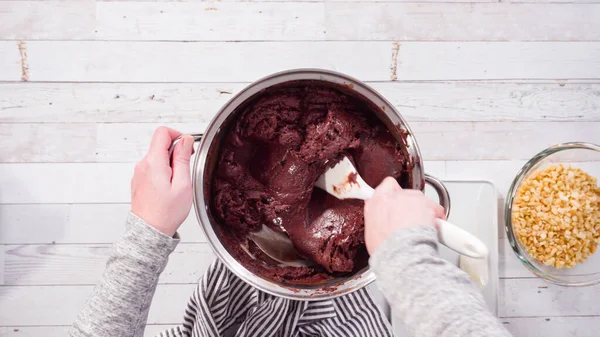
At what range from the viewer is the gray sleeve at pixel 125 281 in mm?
660

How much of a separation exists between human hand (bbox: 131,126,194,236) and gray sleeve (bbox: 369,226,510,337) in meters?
0.30

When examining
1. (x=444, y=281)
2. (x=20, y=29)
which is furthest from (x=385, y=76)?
(x=20, y=29)

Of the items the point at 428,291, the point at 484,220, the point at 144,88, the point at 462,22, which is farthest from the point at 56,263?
the point at 462,22

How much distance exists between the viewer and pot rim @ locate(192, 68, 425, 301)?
69 cm

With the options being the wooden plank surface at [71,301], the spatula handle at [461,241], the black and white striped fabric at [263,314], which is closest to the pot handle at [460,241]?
the spatula handle at [461,241]

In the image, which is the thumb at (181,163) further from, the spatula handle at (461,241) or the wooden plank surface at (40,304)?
the wooden plank surface at (40,304)

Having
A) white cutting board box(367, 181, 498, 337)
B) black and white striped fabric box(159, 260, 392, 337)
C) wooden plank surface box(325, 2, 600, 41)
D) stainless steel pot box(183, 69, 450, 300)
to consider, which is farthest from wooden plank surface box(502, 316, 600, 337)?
wooden plank surface box(325, 2, 600, 41)

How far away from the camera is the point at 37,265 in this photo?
3.33 feet

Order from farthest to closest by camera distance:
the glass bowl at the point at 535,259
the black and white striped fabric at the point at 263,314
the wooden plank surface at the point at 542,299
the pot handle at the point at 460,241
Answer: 1. the wooden plank surface at the point at 542,299
2. the glass bowl at the point at 535,259
3. the black and white striped fabric at the point at 263,314
4. the pot handle at the point at 460,241

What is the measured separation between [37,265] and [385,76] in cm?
87

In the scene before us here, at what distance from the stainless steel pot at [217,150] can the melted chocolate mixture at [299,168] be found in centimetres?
2

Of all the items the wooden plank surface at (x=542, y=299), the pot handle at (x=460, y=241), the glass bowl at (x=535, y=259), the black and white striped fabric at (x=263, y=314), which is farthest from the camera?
the wooden plank surface at (x=542, y=299)

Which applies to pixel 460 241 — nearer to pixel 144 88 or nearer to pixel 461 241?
pixel 461 241

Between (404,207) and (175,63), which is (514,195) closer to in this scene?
(404,207)
